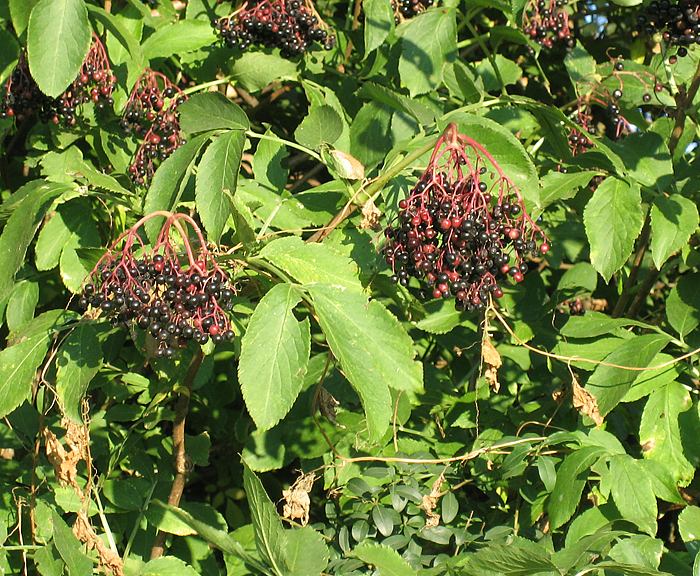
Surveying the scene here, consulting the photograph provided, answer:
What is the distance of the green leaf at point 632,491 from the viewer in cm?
213

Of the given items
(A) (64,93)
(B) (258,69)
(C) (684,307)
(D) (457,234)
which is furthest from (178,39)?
(C) (684,307)

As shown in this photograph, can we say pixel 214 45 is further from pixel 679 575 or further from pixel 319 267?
pixel 679 575

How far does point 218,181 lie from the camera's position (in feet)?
6.86

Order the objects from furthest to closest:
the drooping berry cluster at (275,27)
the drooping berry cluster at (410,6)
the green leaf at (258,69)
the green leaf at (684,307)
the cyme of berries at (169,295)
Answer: the drooping berry cluster at (410,6)
the green leaf at (258,69)
the drooping berry cluster at (275,27)
the green leaf at (684,307)
the cyme of berries at (169,295)

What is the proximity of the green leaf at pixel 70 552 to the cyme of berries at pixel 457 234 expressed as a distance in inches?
35.6

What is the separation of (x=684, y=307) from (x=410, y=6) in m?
1.29

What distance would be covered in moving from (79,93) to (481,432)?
1.52m

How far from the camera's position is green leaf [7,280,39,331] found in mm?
2652

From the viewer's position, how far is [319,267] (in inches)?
75.6

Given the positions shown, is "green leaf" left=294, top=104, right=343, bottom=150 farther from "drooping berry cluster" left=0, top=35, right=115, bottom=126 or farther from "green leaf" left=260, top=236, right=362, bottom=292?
"drooping berry cluster" left=0, top=35, right=115, bottom=126

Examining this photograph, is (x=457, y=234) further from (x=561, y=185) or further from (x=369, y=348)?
(x=561, y=185)

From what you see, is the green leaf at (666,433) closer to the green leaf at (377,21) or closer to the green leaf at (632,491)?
the green leaf at (632,491)

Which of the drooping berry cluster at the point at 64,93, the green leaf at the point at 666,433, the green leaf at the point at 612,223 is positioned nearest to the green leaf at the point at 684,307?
the green leaf at the point at 666,433

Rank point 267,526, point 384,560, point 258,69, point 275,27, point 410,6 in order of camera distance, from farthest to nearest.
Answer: point 410,6 < point 258,69 < point 275,27 < point 384,560 < point 267,526
